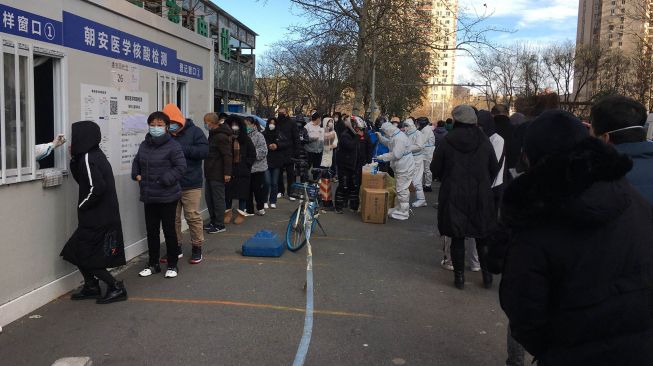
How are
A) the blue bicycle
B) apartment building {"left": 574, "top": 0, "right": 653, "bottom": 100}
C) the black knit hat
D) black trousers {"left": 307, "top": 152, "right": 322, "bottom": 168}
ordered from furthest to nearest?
apartment building {"left": 574, "top": 0, "right": 653, "bottom": 100}
black trousers {"left": 307, "top": 152, "right": 322, "bottom": 168}
the blue bicycle
the black knit hat

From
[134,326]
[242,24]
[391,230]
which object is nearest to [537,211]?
[134,326]

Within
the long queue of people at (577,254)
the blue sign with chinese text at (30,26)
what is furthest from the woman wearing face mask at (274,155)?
the long queue of people at (577,254)

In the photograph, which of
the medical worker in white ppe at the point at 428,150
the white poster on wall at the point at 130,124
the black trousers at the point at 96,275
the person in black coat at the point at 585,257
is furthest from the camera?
the medical worker in white ppe at the point at 428,150

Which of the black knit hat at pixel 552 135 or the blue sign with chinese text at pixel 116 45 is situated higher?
the blue sign with chinese text at pixel 116 45

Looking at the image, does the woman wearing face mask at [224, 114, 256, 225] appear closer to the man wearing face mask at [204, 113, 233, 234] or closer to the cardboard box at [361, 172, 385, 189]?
the man wearing face mask at [204, 113, 233, 234]

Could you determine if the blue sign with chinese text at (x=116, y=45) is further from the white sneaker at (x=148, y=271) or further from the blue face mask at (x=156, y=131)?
the white sneaker at (x=148, y=271)

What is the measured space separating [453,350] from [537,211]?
2.71 meters

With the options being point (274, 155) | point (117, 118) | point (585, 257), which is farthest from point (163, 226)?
point (585, 257)

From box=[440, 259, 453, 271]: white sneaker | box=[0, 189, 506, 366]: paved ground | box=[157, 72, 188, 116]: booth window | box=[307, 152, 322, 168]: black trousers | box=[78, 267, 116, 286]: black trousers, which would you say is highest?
box=[157, 72, 188, 116]: booth window

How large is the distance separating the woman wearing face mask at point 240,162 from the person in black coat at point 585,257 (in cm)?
737

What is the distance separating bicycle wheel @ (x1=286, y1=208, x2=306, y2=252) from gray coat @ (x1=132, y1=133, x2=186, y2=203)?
6.16 ft

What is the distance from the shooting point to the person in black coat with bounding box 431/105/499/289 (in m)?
5.63

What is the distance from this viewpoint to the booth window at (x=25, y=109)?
441 centimetres

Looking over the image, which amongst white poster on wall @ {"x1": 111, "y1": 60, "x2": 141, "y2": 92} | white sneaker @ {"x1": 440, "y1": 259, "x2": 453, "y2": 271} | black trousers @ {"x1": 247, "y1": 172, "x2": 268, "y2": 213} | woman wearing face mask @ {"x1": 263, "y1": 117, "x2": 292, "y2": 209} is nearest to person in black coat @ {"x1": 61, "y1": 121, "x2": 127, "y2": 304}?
white poster on wall @ {"x1": 111, "y1": 60, "x2": 141, "y2": 92}
